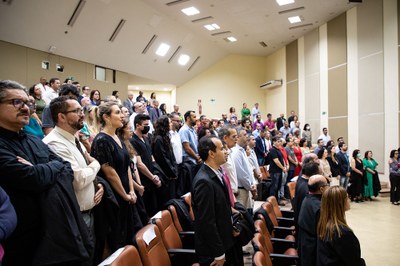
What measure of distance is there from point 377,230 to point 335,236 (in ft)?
12.6

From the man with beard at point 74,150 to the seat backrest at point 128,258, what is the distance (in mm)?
328

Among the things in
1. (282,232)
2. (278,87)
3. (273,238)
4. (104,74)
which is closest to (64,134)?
(273,238)

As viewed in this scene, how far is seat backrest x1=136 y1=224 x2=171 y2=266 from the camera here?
1.99 m

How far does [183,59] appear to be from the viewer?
13.7 metres

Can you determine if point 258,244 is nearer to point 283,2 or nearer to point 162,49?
point 283,2

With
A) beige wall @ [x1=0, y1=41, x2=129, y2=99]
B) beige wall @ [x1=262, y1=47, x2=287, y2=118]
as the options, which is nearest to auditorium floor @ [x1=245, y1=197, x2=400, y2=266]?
beige wall @ [x1=0, y1=41, x2=129, y2=99]

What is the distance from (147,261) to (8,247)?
86cm

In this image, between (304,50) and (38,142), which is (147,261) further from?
(304,50)

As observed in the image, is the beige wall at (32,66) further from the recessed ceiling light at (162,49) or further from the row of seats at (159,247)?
the row of seats at (159,247)

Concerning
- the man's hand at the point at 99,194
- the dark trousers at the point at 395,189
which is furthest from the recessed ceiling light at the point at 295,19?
the man's hand at the point at 99,194

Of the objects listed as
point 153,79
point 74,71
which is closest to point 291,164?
point 74,71

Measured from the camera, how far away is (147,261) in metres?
1.98

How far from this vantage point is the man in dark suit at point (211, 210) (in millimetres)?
1997

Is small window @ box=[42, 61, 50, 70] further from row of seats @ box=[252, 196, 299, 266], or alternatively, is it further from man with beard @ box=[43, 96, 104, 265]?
man with beard @ box=[43, 96, 104, 265]
